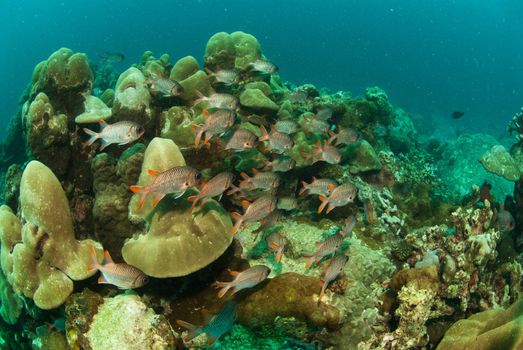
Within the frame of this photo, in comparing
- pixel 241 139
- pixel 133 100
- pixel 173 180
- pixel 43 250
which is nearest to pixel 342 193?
pixel 241 139

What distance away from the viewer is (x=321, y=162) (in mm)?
8078

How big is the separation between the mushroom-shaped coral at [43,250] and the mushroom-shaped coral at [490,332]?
4.83 meters

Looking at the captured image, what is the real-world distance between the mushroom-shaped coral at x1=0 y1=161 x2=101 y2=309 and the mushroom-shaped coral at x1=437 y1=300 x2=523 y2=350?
4.83 m

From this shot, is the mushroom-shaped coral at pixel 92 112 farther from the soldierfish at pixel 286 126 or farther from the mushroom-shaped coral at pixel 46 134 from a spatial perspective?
the soldierfish at pixel 286 126

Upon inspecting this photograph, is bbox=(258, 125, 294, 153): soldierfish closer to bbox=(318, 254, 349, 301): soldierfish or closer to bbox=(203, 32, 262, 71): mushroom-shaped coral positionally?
bbox=(318, 254, 349, 301): soldierfish

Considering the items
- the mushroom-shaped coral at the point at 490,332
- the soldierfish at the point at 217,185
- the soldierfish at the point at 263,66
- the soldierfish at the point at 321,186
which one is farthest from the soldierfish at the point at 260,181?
the soldierfish at the point at 263,66

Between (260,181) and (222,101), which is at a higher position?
(222,101)

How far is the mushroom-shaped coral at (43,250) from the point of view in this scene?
5.18 meters

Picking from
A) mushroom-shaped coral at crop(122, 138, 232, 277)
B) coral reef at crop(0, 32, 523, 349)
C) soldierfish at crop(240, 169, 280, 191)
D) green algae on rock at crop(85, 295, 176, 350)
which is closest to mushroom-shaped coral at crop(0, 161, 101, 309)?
coral reef at crop(0, 32, 523, 349)

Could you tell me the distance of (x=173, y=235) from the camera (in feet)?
16.3

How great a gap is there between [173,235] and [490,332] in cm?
381

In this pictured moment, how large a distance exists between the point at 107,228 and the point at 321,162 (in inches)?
178

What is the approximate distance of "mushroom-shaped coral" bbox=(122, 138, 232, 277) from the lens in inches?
189

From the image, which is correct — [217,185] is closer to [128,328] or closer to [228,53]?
[128,328]
